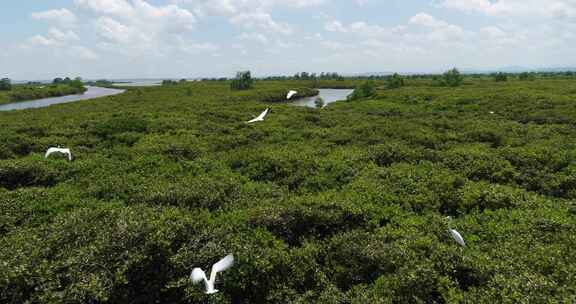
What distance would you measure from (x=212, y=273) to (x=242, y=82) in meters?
60.6

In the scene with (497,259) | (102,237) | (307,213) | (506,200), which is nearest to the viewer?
(497,259)

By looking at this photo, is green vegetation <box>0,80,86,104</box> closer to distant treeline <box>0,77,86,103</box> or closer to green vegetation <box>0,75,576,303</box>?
distant treeline <box>0,77,86,103</box>

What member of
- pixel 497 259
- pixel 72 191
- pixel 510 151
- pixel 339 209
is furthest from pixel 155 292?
pixel 510 151

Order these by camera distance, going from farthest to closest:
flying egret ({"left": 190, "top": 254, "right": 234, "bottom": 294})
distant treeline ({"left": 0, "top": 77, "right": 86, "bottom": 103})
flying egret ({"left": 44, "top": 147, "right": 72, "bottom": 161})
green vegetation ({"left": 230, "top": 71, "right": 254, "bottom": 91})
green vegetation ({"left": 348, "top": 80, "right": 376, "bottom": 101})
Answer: green vegetation ({"left": 230, "top": 71, "right": 254, "bottom": 91}), distant treeline ({"left": 0, "top": 77, "right": 86, "bottom": 103}), green vegetation ({"left": 348, "top": 80, "right": 376, "bottom": 101}), flying egret ({"left": 44, "top": 147, "right": 72, "bottom": 161}), flying egret ({"left": 190, "top": 254, "right": 234, "bottom": 294})

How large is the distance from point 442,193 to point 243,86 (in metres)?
57.7

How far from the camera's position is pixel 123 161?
10.8 m

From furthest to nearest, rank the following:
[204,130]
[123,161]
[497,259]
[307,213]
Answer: [204,130] → [123,161] → [307,213] → [497,259]

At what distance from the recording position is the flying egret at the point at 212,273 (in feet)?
14.2

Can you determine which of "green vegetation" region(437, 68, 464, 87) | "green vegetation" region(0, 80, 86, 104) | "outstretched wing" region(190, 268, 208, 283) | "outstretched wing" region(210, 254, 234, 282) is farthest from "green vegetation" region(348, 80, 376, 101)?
"green vegetation" region(0, 80, 86, 104)

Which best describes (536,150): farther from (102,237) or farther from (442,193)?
(102,237)

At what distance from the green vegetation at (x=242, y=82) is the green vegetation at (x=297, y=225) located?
5147 cm

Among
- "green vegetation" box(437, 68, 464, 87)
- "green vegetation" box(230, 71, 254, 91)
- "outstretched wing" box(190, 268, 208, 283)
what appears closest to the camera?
"outstretched wing" box(190, 268, 208, 283)

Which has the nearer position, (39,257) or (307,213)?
(39,257)

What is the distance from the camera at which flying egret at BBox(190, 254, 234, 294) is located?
433 centimetres
